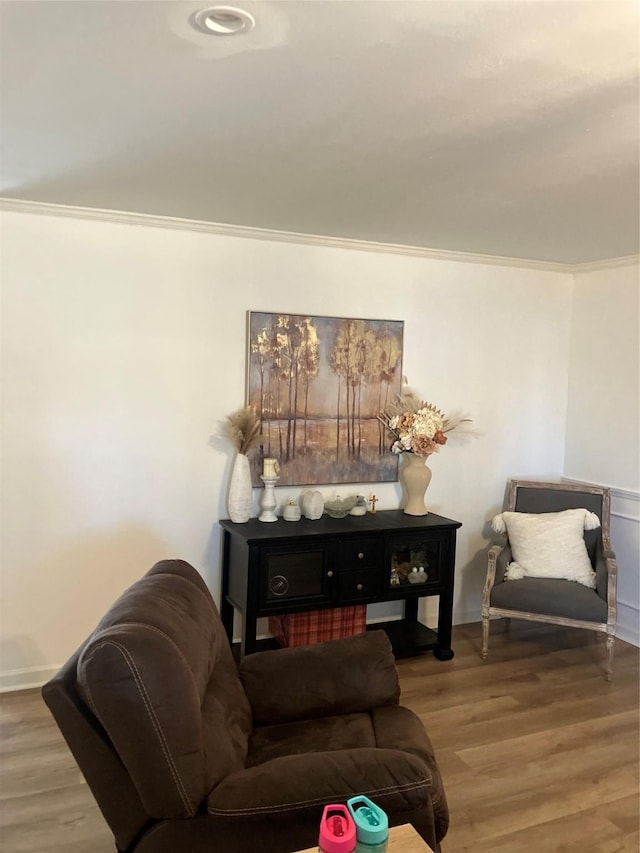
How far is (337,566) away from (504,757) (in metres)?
1.15

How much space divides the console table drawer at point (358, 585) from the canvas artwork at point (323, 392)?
A: 60 cm

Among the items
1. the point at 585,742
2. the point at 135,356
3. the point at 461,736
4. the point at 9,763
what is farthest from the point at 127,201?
the point at 585,742

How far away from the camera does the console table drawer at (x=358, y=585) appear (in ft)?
11.3

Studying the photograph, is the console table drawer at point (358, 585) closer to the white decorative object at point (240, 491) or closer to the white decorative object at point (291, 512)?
the white decorative object at point (291, 512)

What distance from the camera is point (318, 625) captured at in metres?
3.56

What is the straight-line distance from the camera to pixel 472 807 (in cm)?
246

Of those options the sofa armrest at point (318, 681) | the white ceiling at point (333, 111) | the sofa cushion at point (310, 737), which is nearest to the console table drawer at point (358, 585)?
the sofa armrest at point (318, 681)

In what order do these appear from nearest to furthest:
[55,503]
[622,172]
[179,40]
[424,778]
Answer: [179,40] → [424,778] → [622,172] → [55,503]

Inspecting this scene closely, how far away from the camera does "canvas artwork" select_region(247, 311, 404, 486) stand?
363 centimetres

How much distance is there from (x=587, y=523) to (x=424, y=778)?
2573 mm

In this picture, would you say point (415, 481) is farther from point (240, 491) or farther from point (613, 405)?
point (613, 405)

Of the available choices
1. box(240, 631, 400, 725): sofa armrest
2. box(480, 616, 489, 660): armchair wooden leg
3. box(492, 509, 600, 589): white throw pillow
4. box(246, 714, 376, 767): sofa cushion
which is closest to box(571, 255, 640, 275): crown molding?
box(492, 509, 600, 589): white throw pillow

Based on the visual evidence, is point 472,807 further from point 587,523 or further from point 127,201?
point 127,201

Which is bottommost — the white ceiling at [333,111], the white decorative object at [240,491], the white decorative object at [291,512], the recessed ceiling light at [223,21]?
the white decorative object at [291,512]
